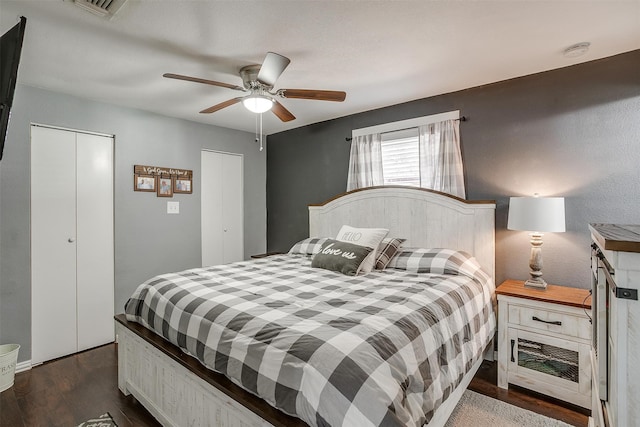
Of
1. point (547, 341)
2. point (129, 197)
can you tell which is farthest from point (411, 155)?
point (129, 197)

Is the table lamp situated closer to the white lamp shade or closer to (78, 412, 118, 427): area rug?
the white lamp shade

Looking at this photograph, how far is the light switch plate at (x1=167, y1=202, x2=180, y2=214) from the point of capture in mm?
3734

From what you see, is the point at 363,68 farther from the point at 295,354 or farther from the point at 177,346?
the point at 177,346

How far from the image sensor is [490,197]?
9.29ft

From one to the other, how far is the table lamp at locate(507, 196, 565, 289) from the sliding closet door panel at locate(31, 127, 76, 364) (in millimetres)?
3997

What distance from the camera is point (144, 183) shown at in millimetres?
3508

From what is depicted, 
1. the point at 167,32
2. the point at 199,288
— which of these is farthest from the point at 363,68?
the point at 199,288

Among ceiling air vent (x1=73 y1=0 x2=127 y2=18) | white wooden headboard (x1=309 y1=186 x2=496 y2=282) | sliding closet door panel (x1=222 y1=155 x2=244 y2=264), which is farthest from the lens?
sliding closet door panel (x1=222 y1=155 x2=244 y2=264)

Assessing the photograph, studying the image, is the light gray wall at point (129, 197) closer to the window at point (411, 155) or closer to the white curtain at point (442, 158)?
the window at point (411, 155)

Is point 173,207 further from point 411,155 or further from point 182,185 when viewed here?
point 411,155

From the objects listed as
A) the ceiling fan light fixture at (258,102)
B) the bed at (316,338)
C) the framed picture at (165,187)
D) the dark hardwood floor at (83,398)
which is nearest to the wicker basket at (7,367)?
the dark hardwood floor at (83,398)

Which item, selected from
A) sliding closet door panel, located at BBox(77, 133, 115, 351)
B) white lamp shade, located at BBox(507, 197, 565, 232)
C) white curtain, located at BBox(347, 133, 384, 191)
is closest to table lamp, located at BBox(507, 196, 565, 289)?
white lamp shade, located at BBox(507, 197, 565, 232)

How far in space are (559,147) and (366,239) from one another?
1725 mm

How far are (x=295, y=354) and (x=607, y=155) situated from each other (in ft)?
8.78
